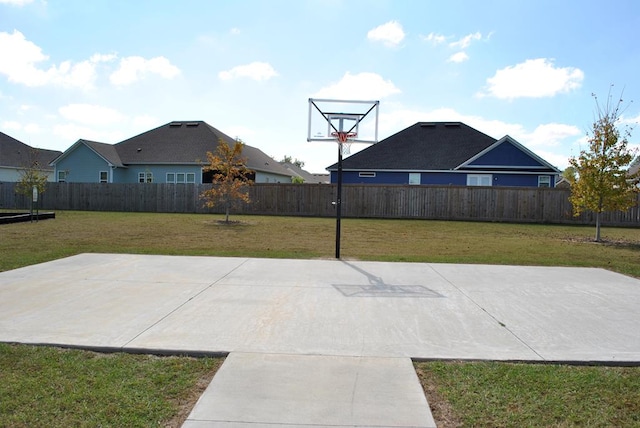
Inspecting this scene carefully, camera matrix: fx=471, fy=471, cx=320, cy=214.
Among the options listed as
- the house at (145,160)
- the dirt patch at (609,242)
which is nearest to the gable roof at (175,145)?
the house at (145,160)

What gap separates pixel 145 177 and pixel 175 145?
3.29 meters

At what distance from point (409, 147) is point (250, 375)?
30.4 m

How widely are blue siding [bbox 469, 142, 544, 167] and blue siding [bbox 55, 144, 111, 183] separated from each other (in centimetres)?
2665

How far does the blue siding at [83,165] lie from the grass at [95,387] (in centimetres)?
3344

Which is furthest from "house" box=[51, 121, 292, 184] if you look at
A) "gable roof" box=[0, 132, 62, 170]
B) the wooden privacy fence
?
"gable roof" box=[0, 132, 62, 170]

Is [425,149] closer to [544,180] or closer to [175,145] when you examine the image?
[544,180]

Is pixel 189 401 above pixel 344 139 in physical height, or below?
below

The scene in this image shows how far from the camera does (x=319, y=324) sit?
545cm

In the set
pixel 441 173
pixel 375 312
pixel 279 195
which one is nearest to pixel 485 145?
pixel 441 173

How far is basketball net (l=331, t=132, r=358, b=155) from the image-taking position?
1150cm

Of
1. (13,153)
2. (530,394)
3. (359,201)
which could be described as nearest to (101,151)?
(13,153)

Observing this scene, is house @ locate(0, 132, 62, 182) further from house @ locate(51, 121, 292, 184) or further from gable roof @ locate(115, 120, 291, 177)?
gable roof @ locate(115, 120, 291, 177)

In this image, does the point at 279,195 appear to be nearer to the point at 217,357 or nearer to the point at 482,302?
the point at 482,302

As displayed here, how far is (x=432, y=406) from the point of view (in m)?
3.55
